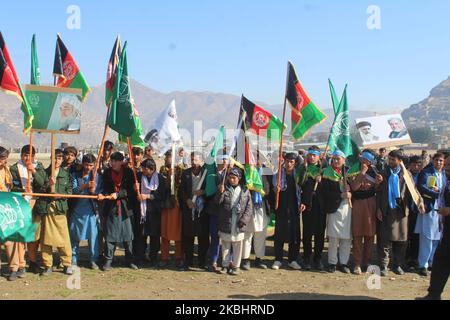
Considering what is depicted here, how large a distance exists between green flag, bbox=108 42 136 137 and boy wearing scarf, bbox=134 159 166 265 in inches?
34.5

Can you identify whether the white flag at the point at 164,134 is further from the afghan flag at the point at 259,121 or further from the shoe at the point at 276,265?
the shoe at the point at 276,265

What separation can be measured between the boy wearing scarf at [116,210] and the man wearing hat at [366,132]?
450cm

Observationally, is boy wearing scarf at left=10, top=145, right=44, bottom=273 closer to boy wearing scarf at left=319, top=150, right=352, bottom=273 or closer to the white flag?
the white flag

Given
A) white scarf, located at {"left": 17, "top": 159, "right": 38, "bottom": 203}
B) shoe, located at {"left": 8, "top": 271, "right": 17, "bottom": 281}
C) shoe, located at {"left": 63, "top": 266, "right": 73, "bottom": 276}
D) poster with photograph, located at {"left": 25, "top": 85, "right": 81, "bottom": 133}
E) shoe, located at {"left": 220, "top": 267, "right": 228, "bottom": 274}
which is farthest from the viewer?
shoe, located at {"left": 220, "top": 267, "right": 228, "bottom": 274}

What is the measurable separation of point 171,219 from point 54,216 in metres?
2.02

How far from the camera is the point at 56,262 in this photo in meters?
8.66

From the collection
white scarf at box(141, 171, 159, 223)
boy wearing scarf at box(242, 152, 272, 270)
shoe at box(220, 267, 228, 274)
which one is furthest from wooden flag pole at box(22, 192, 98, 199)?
boy wearing scarf at box(242, 152, 272, 270)

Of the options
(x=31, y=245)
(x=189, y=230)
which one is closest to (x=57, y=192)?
(x=31, y=245)

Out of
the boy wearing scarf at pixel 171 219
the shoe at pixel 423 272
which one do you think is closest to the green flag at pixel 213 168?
the boy wearing scarf at pixel 171 219

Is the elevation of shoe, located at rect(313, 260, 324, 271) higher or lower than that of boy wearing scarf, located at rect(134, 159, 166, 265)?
lower

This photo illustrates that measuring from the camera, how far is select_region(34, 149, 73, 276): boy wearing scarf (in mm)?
7750

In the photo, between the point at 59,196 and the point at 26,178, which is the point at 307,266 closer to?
the point at 59,196

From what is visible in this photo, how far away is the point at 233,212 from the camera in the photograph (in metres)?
8.16

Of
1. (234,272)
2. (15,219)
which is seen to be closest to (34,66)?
(15,219)
